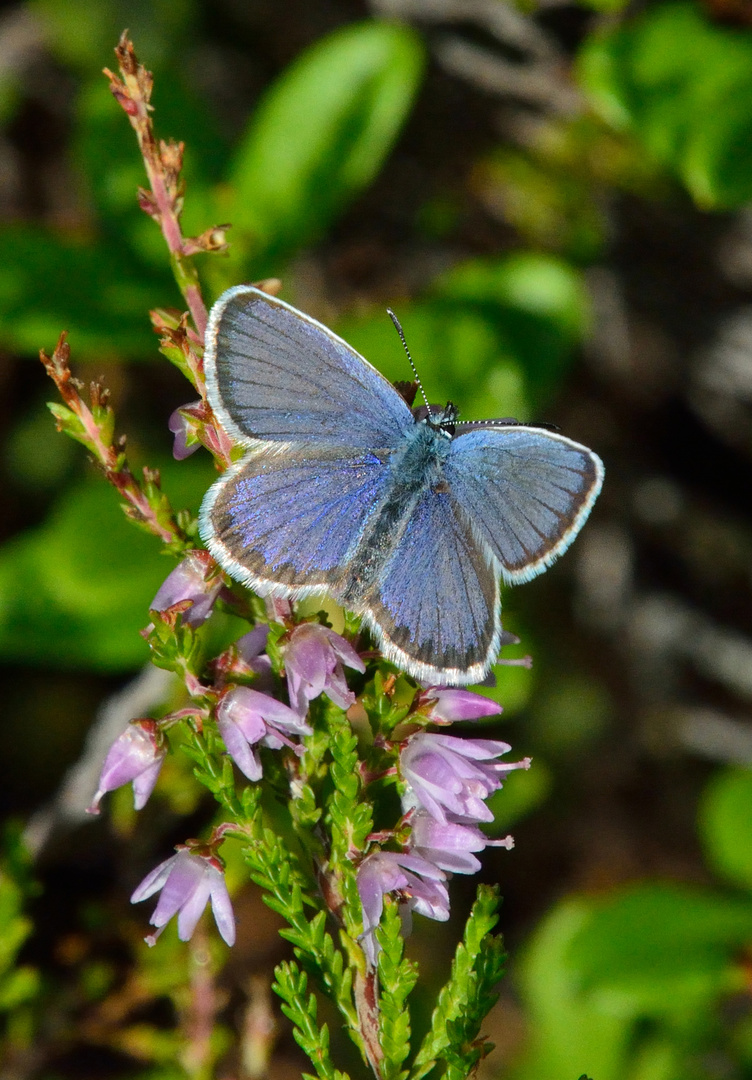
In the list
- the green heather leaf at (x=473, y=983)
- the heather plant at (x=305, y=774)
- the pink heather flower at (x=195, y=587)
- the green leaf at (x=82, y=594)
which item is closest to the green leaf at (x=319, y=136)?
the green leaf at (x=82, y=594)

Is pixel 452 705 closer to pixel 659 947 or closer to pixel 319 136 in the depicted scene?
pixel 659 947

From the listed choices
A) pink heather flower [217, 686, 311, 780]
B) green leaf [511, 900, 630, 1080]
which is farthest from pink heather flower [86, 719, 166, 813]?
green leaf [511, 900, 630, 1080]

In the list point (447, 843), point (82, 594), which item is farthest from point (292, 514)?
point (82, 594)

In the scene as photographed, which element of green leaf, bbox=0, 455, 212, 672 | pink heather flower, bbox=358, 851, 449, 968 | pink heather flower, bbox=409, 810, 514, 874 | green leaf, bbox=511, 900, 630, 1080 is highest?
pink heather flower, bbox=409, 810, 514, 874

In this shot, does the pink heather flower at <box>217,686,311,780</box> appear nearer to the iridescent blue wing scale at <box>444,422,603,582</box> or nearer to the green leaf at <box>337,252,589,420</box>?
the iridescent blue wing scale at <box>444,422,603,582</box>

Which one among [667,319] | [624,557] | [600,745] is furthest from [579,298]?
[600,745]
